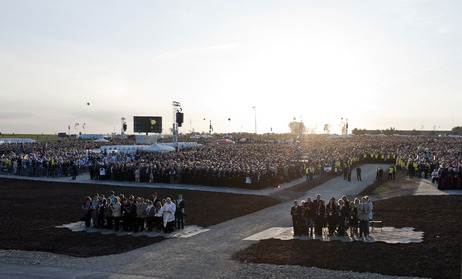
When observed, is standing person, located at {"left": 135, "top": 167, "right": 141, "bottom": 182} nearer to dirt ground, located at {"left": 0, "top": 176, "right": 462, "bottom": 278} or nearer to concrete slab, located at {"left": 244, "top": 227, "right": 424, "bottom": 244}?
dirt ground, located at {"left": 0, "top": 176, "right": 462, "bottom": 278}

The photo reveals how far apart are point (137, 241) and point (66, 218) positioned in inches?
247

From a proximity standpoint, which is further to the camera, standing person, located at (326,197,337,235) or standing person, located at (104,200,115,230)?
standing person, located at (104,200,115,230)

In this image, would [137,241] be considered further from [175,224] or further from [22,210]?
[22,210]

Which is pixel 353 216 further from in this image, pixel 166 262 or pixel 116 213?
pixel 116 213

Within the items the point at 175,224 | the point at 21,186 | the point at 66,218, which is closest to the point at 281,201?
the point at 175,224

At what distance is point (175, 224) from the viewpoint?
17484mm

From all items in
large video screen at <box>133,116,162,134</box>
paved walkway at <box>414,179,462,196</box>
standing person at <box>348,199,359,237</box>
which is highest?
large video screen at <box>133,116,162,134</box>

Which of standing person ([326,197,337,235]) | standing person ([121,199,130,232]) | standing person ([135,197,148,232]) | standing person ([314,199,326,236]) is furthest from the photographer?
standing person ([121,199,130,232])

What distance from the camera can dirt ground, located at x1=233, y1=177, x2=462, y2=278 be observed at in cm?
1103

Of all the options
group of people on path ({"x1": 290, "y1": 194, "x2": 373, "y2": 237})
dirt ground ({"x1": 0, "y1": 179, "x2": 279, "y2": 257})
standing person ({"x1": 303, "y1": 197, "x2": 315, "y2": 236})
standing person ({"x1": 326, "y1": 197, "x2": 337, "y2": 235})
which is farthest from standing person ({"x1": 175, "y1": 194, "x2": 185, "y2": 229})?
standing person ({"x1": 326, "y1": 197, "x2": 337, "y2": 235})

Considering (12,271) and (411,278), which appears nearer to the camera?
(411,278)

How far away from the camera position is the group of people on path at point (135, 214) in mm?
16641

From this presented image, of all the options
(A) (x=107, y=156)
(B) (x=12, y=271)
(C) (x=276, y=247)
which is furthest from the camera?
(A) (x=107, y=156)

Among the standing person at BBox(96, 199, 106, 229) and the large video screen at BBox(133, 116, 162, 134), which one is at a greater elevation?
the large video screen at BBox(133, 116, 162, 134)
